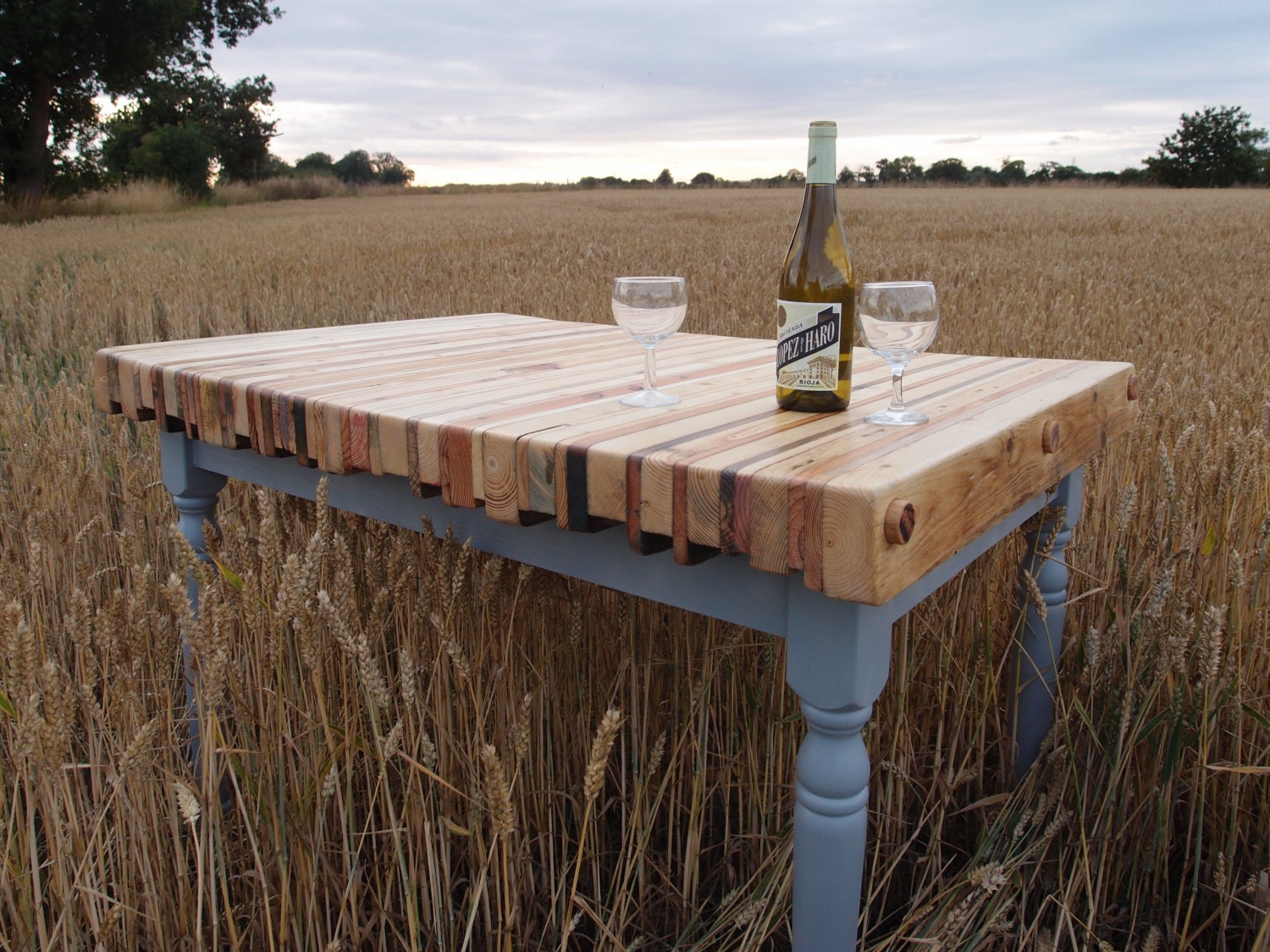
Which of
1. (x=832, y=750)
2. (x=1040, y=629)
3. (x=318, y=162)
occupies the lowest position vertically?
(x=1040, y=629)

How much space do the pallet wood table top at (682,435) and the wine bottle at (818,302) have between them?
44mm

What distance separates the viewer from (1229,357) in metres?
3.66

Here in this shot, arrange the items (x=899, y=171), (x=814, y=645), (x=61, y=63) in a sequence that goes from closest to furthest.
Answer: (x=814, y=645) → (x=61, y=63) → (x=899, y=171)

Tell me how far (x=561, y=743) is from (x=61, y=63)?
71.2 ft

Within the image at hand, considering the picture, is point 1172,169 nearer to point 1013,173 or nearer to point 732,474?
point 1013,173

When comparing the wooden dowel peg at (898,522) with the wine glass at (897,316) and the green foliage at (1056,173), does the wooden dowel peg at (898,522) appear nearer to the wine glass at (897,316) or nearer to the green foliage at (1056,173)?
the wine glass at (897,316)

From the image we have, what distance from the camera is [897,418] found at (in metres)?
1.22

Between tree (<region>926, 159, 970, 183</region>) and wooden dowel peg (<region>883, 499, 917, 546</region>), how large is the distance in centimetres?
4220

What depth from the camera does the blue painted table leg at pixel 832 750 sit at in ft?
3.30

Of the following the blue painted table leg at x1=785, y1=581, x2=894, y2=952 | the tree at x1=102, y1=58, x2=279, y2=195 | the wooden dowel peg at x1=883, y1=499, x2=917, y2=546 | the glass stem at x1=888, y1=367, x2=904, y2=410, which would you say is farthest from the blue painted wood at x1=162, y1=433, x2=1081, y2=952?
the tree at x1=102, y1=58, x2=279, y2=195

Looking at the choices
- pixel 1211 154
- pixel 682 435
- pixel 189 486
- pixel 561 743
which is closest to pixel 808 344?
pixel 682 435

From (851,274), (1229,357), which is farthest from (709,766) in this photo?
(1229,357)

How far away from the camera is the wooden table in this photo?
3.23ft

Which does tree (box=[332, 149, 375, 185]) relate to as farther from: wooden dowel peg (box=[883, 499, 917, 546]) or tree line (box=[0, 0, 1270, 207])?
wooden dowel peg (box=[883, 499, 917, 546])
